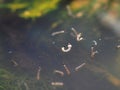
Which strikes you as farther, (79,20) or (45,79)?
(79,20)

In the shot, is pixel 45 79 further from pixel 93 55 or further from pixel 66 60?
pixel 93 55

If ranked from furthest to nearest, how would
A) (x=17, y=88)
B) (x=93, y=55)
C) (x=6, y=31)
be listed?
1. (x=6, y=31)
2. (x=93, y=55)
3. (x=17, y=88)

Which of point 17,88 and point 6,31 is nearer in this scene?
point 17,88

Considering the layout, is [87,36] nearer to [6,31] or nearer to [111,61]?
[111,61]

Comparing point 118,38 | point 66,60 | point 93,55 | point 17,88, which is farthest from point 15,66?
point 118,38

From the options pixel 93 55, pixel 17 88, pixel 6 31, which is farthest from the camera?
pixel 6 31

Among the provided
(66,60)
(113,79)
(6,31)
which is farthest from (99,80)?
(6,31)
